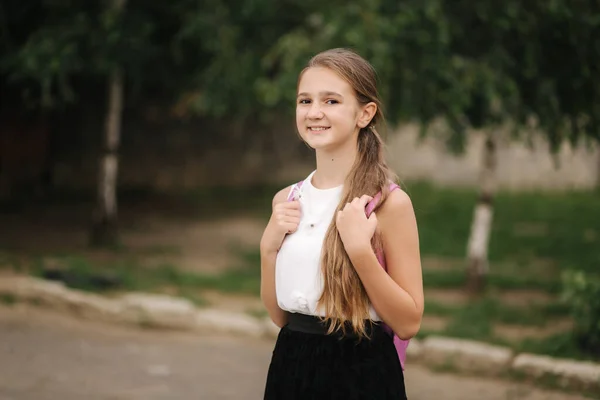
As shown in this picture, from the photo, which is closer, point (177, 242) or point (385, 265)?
point (385, 265)

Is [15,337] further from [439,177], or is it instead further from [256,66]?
[439,177]

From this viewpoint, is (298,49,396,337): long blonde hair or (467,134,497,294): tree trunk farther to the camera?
(467,134,497,294): tree trunk

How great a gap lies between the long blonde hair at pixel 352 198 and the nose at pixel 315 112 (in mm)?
111

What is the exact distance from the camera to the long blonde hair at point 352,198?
234 centimetres

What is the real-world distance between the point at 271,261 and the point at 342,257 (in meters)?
0.26

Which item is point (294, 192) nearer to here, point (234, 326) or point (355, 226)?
point (355, 226)

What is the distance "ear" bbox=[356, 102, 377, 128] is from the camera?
2.46m

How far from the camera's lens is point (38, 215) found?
1321cm

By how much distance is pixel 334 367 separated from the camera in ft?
7.91

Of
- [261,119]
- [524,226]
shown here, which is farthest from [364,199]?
→ [524,226]

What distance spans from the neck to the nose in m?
0.11

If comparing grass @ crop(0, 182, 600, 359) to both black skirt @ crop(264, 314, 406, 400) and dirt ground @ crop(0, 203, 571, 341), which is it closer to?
dirt ground @ crop(0, 203, 571, 341)

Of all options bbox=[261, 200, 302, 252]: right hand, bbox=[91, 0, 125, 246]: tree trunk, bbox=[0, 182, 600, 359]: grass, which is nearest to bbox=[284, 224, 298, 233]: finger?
bbox=[261, 200, 302, 252]: right hand

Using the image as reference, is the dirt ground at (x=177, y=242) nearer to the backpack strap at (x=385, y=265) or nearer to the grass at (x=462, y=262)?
the grass at (x=462, y=262)
